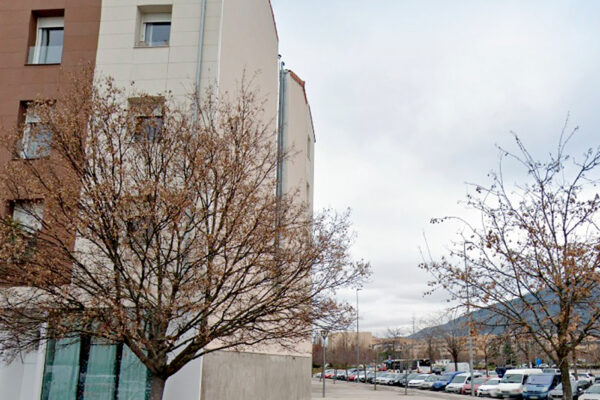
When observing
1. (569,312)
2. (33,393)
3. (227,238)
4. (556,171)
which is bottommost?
(33,393)

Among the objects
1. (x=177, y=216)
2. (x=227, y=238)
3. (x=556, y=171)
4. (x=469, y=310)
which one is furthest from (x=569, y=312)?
(x=177, y=216)

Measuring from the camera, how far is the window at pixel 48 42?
18109mm

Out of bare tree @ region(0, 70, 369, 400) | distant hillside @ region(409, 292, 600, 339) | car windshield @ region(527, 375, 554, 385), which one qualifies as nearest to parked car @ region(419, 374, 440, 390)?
car windshield @ region(527, 375, 554, 385)

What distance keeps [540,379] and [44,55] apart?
113ft

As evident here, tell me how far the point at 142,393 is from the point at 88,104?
7.55 m

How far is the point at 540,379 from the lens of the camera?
3753 centimetres

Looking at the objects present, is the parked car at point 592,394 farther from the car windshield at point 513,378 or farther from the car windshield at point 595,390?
the car windshield at point 513,378

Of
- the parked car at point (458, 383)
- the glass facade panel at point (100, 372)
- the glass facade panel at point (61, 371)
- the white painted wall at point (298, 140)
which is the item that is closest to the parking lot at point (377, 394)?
the parked car at point (458, 383)

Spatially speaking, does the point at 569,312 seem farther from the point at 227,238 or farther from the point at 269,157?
the point at 269,157

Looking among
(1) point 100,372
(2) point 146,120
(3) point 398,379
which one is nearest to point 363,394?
(3) point 398,379

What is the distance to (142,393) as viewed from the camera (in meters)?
15.1

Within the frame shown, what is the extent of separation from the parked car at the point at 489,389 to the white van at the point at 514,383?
1.58 feet

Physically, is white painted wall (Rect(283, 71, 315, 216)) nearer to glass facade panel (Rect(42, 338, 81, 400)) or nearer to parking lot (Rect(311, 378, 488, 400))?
glass facade panel (Rect(42, 338, 81, 400))

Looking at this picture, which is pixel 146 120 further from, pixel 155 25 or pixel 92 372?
pixel 92 372
